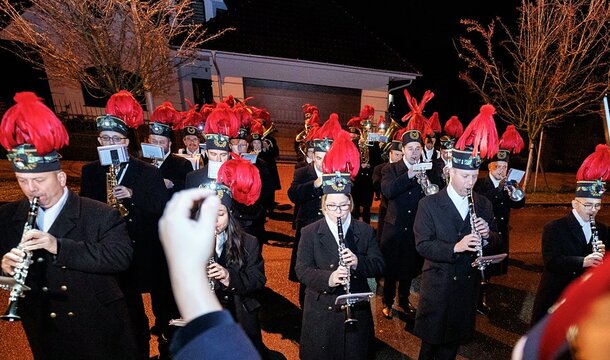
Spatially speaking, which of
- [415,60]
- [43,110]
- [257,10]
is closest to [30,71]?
[257,10]

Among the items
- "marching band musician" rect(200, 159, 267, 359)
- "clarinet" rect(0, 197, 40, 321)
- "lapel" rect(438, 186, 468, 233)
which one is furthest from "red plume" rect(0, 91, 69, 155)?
"lapel" rect(438, 186, 468, 233)

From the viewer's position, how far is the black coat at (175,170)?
5.56 metres

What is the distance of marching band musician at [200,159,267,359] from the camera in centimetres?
296

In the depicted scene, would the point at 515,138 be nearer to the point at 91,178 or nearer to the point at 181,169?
the point at 181,169

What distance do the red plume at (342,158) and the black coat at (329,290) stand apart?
0.59 meters

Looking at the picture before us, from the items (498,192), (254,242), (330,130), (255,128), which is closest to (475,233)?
(254,242)

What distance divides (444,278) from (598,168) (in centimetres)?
234

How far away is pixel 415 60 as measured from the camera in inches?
1097

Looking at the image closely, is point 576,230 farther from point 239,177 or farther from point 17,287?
point 17,287

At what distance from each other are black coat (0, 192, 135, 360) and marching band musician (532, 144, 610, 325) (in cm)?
451

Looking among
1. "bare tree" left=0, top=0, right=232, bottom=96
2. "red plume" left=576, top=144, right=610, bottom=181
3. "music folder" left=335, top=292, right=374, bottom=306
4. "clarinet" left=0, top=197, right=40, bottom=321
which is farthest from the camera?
"bare tree" left=0, top=0, right=232, bottom=96

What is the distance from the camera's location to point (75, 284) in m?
Answer: 2.69

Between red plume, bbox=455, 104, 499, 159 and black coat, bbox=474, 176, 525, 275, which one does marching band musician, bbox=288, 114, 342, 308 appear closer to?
red plume, bbox=455, 104, 499, 159

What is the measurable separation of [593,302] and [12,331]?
6.35 meters
